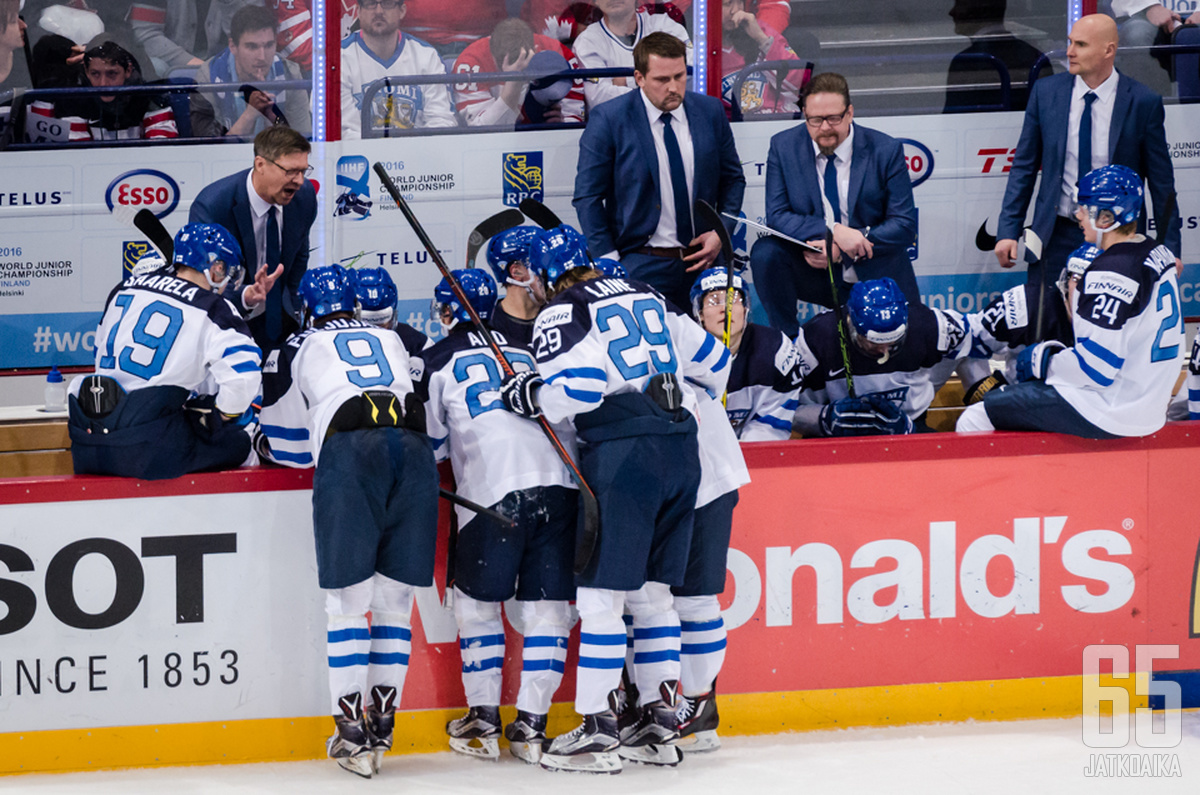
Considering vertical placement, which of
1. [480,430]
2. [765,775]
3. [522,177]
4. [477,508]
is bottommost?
[765,775]

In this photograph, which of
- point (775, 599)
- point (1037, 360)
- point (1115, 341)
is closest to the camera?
point (775, 599)

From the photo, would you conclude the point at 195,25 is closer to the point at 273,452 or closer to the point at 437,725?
the point at 273,452

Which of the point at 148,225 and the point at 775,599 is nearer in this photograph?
the point at 775,599

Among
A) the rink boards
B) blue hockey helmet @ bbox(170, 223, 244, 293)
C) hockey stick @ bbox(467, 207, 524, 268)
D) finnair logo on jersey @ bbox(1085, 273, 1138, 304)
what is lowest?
the rink boards

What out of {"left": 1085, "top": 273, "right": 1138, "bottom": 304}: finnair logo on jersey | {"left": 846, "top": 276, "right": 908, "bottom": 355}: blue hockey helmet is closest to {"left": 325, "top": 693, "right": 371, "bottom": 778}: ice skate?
{"left": 846, "top": 276, "right": 908, "bottom": 355}: blue hockey helmet

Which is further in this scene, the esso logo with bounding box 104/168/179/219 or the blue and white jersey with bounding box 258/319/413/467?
the esso logo with bounding box 104/168/179/219

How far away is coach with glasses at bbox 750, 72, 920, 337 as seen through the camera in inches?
219

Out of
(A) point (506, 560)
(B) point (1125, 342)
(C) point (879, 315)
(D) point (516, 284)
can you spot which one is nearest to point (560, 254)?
(D) point (516, 284)

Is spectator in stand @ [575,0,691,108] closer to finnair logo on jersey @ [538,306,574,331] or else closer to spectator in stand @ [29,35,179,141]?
spectator in stand @ [29,35,179,141]

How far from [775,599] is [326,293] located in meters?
1.69

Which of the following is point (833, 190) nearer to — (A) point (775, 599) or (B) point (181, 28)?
(A) point (775, 599)

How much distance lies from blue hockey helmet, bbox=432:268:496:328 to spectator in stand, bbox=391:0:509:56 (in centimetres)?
177

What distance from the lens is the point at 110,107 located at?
5863 mm

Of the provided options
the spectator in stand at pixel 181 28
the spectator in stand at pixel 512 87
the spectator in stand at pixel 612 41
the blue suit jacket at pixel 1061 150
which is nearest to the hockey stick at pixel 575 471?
the spectator in stand at pixel 512 87
